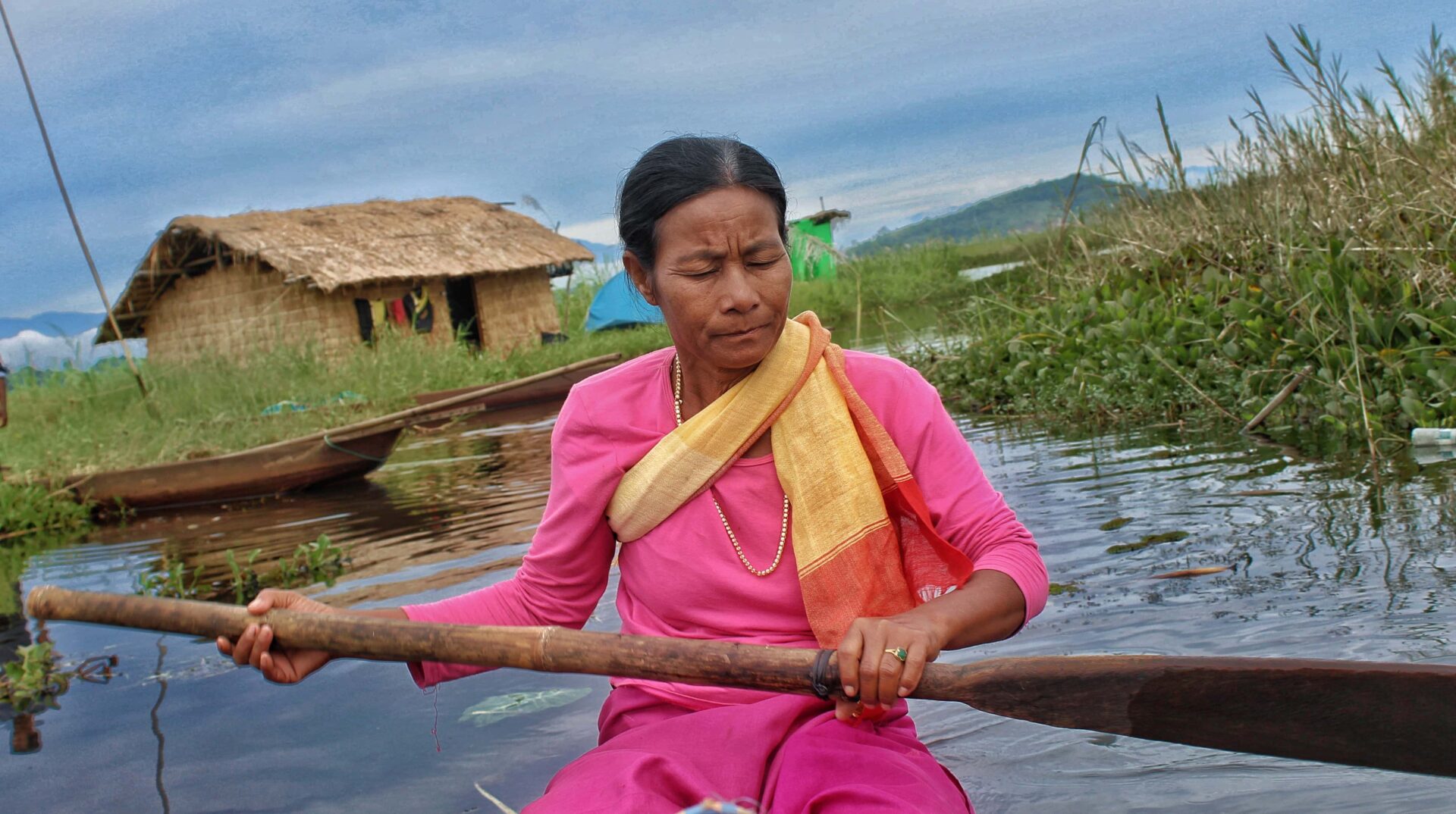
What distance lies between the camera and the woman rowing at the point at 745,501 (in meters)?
1.68

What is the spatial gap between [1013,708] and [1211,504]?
2.65 meters

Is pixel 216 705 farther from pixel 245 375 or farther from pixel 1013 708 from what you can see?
pixel 245 375

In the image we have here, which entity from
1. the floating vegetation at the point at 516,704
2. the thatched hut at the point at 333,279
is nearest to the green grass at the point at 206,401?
the thatched hut at the point at 333,279

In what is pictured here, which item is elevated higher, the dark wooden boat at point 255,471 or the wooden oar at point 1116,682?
the dark wooden boat at point 255,471

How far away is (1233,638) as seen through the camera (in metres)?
2.71

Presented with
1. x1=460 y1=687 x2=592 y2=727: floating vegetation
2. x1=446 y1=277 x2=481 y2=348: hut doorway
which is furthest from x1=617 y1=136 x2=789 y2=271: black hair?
x1=446 y1=277 x2=481 y2=348: hut doorway

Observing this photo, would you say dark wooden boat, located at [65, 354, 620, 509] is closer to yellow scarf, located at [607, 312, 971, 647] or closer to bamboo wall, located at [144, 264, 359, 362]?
yellow scarf, located at [607, 312, 971, 647]

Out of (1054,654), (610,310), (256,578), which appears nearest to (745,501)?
(1054,654)

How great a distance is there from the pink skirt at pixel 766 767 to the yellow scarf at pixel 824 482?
144 millimetres

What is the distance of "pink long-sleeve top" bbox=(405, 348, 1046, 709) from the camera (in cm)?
178

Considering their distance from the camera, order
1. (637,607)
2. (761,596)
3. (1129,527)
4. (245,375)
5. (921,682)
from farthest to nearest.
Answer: (245,375), (1129,527), (637,607), (761,596), (921,682)

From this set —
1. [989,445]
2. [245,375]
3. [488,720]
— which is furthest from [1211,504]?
[245,375]

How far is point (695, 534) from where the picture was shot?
1826 mm

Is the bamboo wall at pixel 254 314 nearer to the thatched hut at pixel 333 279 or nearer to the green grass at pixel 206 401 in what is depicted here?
the thatched hut at pixel 333 279
